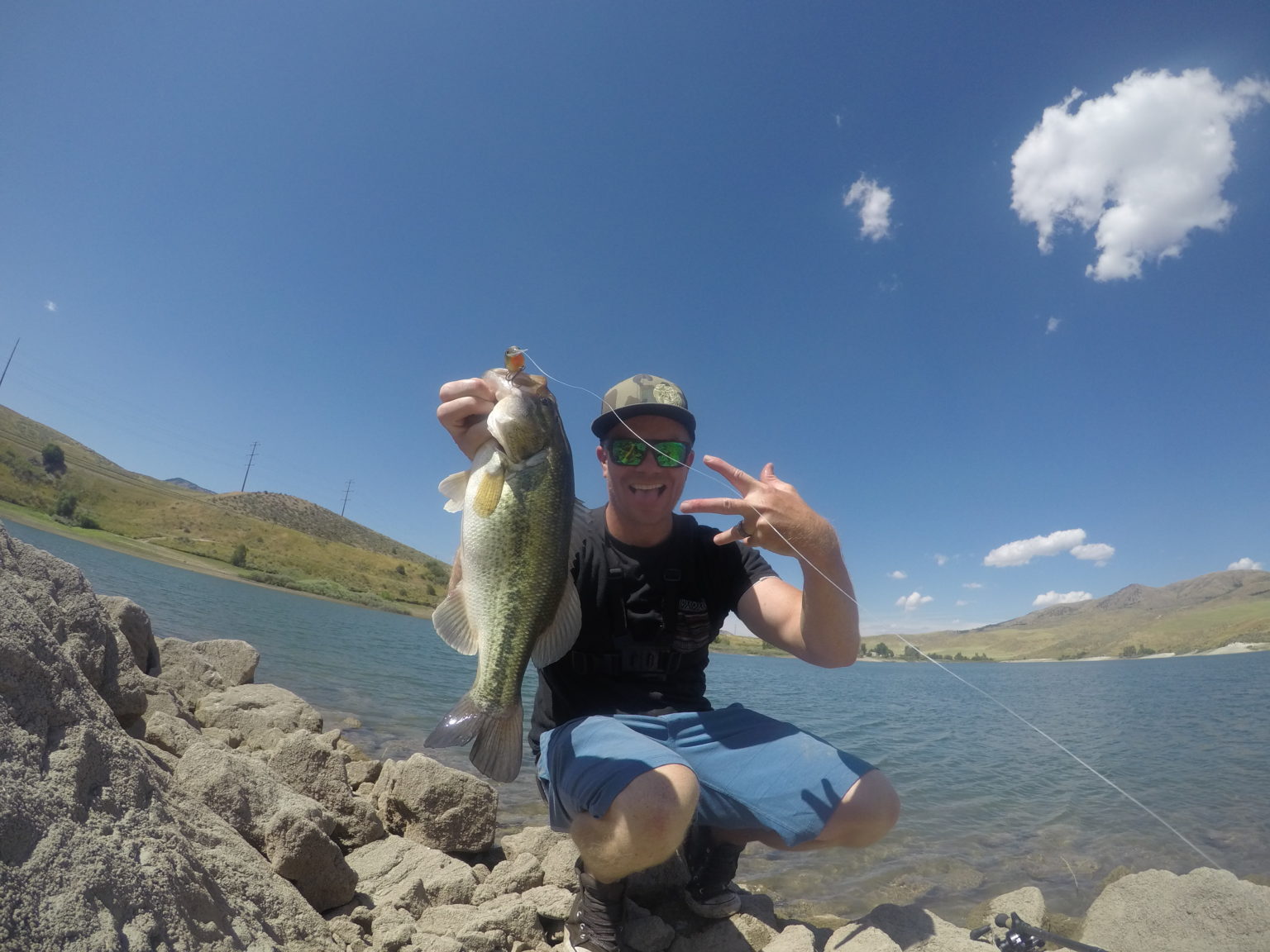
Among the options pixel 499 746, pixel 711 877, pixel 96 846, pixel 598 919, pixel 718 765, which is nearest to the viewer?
pixel 96 846

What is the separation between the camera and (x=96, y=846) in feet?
5.99

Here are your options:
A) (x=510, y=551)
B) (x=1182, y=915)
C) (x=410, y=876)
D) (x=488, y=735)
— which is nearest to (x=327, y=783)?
(x=410, y=876)

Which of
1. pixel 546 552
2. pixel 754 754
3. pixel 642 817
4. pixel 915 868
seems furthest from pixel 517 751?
pixel 915 868

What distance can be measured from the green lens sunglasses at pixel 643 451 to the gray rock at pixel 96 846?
2.82 meters

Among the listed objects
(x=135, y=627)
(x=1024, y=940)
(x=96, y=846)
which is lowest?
(x=1024, y=940)

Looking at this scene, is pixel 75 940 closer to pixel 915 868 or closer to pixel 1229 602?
pixel 915 868

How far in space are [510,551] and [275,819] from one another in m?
2.06

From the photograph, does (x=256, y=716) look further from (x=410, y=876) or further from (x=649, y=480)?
(x=649, y=480)

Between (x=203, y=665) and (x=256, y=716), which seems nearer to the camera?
(x=256, y=716)

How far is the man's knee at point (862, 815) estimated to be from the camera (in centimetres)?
346

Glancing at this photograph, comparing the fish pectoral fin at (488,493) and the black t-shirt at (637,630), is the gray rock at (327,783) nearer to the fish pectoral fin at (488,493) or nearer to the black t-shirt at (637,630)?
the black t-shirt at (637,630)

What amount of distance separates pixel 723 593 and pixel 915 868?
14.1 feet

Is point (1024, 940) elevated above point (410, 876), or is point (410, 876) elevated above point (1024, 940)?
point (1024, 940)

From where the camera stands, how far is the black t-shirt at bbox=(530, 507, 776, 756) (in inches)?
154
